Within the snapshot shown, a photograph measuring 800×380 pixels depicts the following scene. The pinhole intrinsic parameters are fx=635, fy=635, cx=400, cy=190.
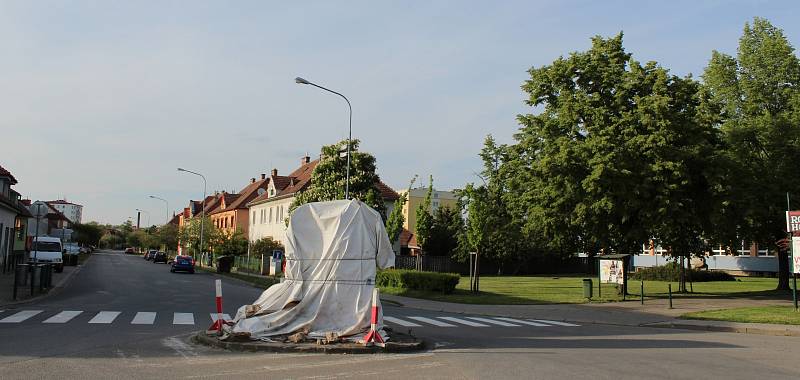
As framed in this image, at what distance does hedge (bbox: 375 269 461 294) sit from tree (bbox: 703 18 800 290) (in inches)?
476

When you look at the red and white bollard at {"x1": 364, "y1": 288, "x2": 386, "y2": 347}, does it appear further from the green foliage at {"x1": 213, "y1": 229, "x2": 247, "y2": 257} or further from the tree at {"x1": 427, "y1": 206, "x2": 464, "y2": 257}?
the green foliage at {"x1": 213, "y1": 229, "x2": 247, "y2": 257}

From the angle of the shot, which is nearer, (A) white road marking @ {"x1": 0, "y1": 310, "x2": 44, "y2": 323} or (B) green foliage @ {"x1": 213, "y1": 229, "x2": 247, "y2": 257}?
(A) white road marking @ {"x1": 0, "y1": 310, "x2": 44, "y2": 323}

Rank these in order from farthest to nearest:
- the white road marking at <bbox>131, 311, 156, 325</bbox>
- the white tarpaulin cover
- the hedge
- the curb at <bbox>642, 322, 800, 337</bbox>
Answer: the hedge → the curb at <bbox>642, 322, 800, 337</bbox> → the white road marking at <bbox>131, 311, 156, 325</bbox> → the white tarpaulin cover

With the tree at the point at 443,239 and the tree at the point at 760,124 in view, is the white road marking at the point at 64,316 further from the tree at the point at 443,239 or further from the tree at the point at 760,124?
the tree at the point at 443,239

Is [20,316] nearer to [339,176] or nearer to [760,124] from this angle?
[760,124]

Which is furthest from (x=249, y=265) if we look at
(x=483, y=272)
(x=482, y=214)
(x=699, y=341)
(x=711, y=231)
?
(x=699, y=341)

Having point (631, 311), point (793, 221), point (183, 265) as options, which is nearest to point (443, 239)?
point (183, 265)

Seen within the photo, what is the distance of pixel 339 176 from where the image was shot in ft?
167

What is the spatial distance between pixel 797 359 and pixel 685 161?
1599 centimetres

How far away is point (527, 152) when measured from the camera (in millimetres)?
30328

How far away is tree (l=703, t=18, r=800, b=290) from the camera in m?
28.3

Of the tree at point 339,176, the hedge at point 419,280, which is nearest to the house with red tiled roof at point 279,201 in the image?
the tree at point 339,176

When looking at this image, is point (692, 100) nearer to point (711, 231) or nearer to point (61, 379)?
point (711, 231)

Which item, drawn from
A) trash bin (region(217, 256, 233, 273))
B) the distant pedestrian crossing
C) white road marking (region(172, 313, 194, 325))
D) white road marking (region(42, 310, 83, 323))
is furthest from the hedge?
trash bin (region(217, 256, 233, 273))
